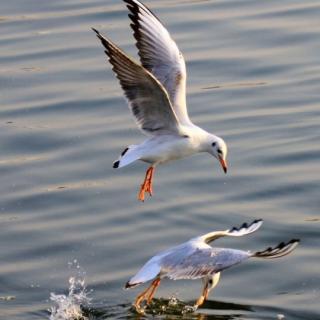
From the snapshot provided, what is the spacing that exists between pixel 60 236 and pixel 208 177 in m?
2.10

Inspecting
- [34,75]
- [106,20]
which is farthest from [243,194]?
[106,20]

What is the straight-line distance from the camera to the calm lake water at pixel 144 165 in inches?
501

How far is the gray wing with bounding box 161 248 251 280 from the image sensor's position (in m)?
11.6

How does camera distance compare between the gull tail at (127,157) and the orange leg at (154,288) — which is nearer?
the orange leg at (154,288)

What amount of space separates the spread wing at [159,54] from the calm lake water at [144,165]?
49.6 inches

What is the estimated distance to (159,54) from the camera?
46.6 feet

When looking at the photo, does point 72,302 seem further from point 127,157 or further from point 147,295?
point 127,157

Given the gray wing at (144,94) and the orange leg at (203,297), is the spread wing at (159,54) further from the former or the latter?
the orange leg at (203,297)

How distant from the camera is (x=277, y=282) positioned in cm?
1266

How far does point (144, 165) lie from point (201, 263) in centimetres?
413

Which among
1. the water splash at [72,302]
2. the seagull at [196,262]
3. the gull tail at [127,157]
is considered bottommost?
the water splash at [72,302]

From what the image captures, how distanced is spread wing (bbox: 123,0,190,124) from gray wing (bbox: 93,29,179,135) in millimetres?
518

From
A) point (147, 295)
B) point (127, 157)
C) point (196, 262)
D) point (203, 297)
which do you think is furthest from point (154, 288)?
point (127, 157)

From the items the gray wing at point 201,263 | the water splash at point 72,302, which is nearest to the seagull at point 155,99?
the water splash at point 72,302
